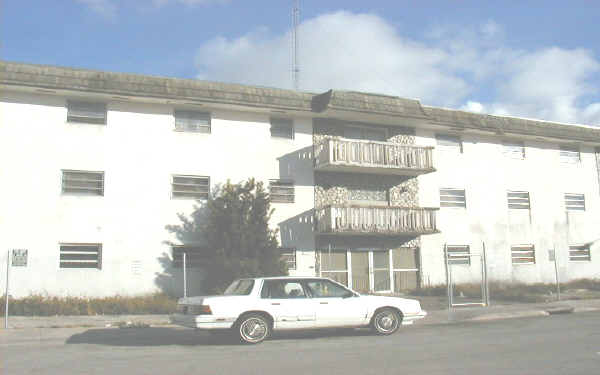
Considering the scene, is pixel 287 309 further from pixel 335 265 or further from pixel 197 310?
pixel 335 265

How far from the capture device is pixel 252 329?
1231 centimetres

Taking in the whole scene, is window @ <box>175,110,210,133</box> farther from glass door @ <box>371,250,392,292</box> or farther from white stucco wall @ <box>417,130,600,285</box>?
white stucco wall @ <box>417,130,600,285</box>

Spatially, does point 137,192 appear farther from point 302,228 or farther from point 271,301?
point 271,301

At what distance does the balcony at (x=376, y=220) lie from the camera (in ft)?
73.7

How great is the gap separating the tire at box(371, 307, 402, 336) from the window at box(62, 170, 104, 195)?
11.6 meters

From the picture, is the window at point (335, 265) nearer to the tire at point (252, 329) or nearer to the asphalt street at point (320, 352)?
the asphalt street at point (320, 352)

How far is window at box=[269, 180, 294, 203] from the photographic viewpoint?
76.2ft

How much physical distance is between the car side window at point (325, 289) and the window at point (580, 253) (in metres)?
19.0

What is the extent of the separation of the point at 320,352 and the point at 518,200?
19713 millimetres

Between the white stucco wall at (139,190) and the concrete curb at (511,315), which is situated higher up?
the white stucco wall at (139,190)

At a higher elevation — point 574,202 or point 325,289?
point 574,202

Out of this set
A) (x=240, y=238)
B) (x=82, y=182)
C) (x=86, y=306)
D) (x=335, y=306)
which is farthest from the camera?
(x=82, y=182)

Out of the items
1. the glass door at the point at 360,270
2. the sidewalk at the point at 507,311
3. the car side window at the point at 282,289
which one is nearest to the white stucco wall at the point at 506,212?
the glass door at the point at 360,270

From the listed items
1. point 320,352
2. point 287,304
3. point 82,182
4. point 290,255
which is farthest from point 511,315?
point 82,182
